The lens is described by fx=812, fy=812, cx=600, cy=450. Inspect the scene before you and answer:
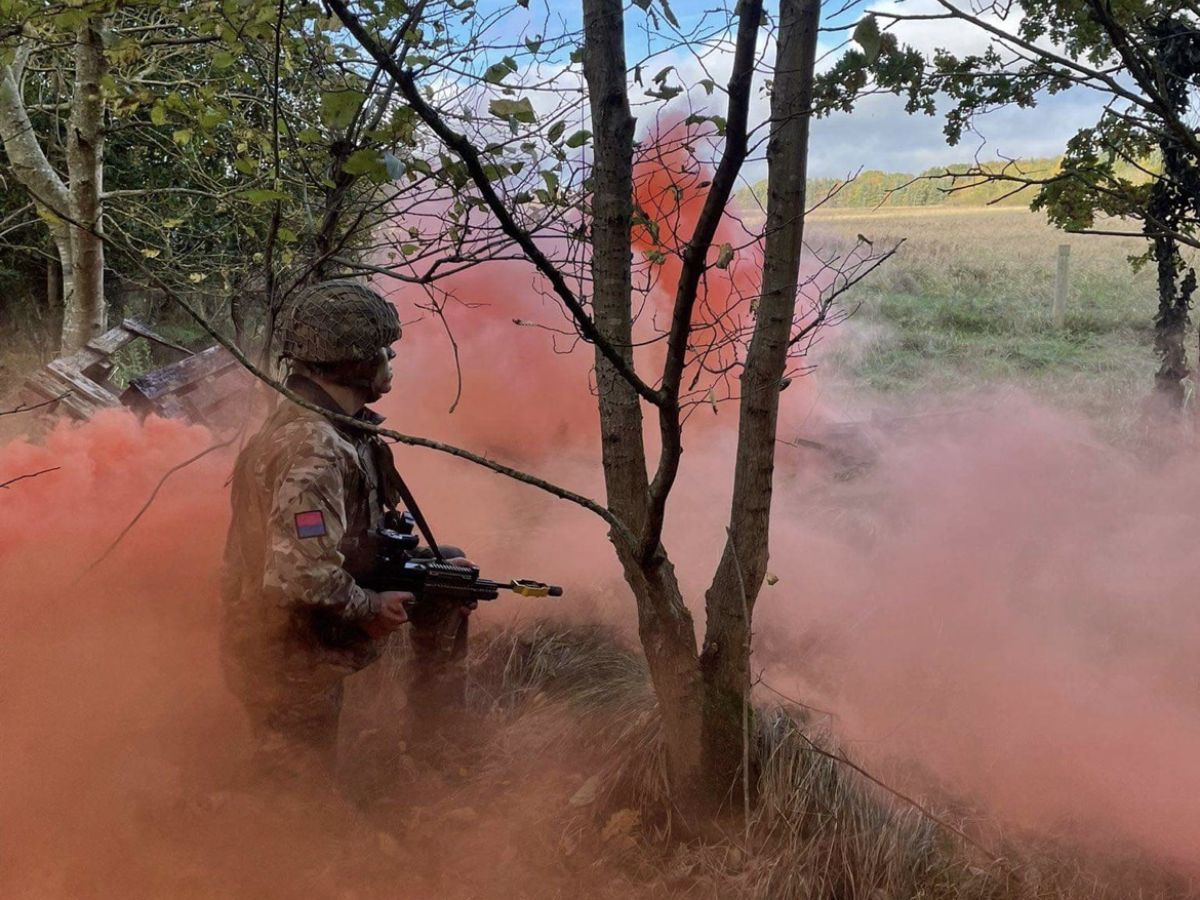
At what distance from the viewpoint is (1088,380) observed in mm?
9914

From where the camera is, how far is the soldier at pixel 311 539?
2818 mm

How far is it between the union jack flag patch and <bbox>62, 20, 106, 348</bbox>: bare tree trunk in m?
3.61

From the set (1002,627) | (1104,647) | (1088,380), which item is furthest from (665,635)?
(1088,380)

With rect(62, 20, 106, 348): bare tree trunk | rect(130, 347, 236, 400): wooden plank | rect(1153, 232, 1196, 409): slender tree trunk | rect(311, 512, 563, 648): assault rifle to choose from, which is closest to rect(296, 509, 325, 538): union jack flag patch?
rect(311, 512, 563, 648): assault rifle

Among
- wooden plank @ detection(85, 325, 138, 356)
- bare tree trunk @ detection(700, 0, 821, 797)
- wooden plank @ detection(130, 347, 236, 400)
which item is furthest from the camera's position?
wooden plank @ detection(85, 325, 138, 356)

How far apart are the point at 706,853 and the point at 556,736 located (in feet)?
3.38

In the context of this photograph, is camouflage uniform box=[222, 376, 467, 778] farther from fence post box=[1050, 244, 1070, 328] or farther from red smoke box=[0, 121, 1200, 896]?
fence post box=[1050, 244, 1070, 328]

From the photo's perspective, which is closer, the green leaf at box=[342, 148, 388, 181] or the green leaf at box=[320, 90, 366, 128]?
the green leaf at box=[342, 148, 388, 181]

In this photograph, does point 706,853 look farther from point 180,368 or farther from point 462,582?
point 180,368

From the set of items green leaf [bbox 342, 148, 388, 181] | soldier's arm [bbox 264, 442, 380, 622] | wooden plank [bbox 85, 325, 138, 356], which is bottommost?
soldier's arm [bbox 264, 442, 380, 622]

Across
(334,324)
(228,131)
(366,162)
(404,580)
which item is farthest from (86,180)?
(366,162)

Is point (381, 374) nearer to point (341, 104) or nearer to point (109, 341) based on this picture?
point (341, 104)

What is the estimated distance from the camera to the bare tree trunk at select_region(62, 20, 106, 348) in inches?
218

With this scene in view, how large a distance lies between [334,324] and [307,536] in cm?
80
